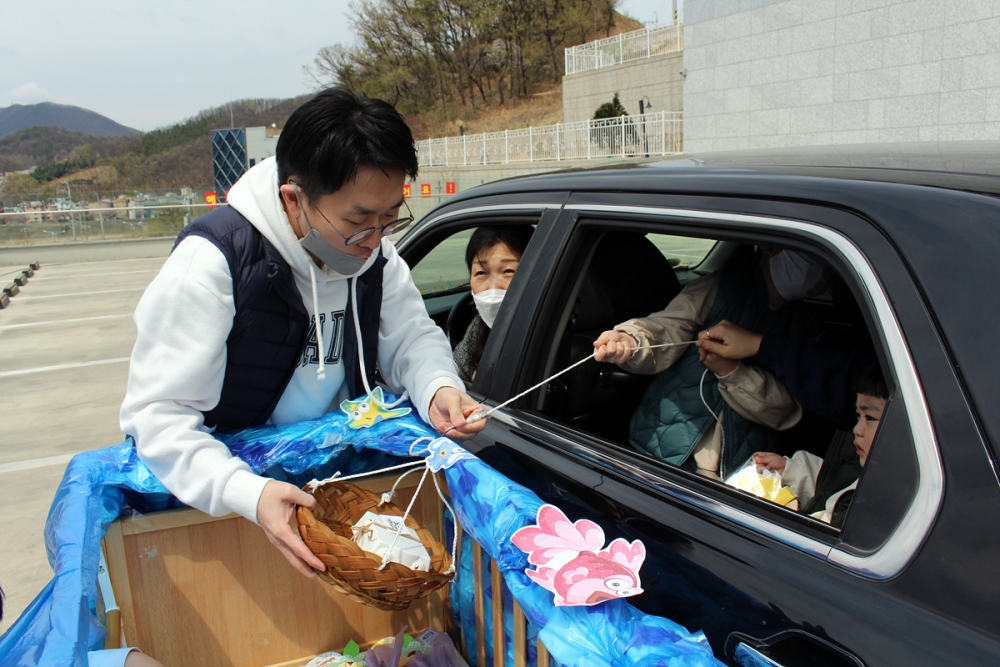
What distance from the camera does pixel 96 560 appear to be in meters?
1.45

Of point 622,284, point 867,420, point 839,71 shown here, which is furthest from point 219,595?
point 839,71

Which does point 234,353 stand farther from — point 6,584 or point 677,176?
point 6,584

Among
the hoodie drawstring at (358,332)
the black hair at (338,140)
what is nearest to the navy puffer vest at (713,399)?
the hoodie drawstring at (358,332)

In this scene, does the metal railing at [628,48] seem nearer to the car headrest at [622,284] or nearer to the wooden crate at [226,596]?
the car headrest at [622,284]

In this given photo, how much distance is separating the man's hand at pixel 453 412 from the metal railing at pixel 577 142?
45.3ft

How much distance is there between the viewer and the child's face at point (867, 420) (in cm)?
149

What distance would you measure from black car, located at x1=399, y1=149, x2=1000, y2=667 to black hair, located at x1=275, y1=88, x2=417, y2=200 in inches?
18.3

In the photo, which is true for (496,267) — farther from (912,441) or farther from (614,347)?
(912,441)

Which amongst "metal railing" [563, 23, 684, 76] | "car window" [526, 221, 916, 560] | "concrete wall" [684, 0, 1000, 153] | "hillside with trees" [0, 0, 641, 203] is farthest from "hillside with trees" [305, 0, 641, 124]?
"car window" [526, 221, 916, 560]

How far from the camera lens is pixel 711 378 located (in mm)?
2094

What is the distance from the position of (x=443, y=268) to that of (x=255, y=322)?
5.70ft

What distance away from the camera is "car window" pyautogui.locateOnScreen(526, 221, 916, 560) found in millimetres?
1792

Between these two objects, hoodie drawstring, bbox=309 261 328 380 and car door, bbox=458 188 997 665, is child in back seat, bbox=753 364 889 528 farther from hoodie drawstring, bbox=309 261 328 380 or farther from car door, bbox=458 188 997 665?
hoodie drawstring, bbox=309 261 328 380

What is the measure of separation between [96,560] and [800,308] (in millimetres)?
1903
